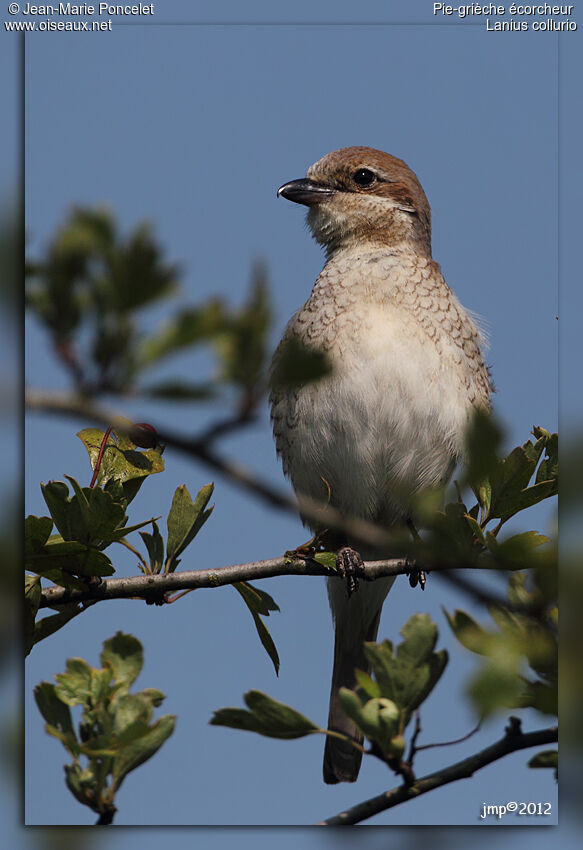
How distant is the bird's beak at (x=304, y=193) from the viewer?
17.0 ft

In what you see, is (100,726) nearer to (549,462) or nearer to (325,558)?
(325,558)

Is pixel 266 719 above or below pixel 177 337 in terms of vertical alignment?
below

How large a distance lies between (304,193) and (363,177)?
0.33m

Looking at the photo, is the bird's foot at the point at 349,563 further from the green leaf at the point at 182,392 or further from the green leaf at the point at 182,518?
the green leaf at the point at 182,392

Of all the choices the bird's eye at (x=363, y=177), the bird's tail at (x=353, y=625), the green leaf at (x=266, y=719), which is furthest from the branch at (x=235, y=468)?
the bird's eye at (x=363, y=177)

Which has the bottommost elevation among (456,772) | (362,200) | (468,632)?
(456,772)

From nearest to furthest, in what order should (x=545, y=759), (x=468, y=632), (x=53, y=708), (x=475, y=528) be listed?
1. (x=468, y=632)
2. (x=545, y=759)
3. (x=475, y=528)
4. (x=53, y=708)

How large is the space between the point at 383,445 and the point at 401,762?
2.48 metres

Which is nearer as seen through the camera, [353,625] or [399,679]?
[399,679]

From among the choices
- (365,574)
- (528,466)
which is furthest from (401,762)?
(365,574)

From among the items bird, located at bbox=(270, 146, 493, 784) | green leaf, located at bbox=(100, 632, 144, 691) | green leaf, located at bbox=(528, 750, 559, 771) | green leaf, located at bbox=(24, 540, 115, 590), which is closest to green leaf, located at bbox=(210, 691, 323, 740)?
green leaf, located at bbox=(100, 632, 144, 691)

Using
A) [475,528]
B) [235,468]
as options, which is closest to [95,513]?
[475,528]

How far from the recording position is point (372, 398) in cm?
416

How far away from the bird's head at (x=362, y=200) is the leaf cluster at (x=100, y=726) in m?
3.38
